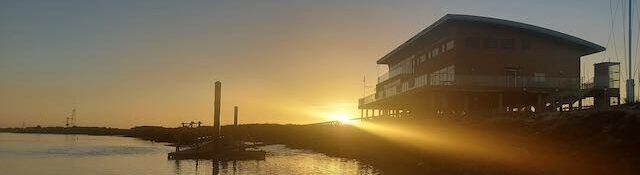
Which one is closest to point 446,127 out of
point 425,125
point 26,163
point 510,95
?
point 425,125

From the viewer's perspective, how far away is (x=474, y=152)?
38.5 metres

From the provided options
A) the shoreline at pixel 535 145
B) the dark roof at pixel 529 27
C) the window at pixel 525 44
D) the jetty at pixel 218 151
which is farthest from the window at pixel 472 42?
the jetty at pixel 218 151

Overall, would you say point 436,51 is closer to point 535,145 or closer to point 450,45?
point 450,45

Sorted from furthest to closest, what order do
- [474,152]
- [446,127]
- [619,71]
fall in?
[619,71] < [446,127] < [474,152]

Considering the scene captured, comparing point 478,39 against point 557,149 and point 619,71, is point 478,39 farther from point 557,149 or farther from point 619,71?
point 557,149

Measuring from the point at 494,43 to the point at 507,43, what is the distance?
1145 millimetres

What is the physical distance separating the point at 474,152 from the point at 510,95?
18505 millimetres

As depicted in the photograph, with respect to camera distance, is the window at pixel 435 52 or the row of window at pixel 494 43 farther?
the window at pixel 435 52

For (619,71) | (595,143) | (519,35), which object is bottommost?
(595,143)

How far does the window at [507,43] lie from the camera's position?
181 feet

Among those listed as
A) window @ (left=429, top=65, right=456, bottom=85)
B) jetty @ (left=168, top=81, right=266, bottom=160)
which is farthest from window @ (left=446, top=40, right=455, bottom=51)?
jetty @ (left=168, top=81, right=266, bottom=160)

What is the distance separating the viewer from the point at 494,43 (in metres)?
55.1

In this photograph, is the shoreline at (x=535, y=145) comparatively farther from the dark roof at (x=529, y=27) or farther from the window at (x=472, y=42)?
the dark roof at (x=529, y=27)

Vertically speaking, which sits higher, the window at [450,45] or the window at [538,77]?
the window at [450,45]
